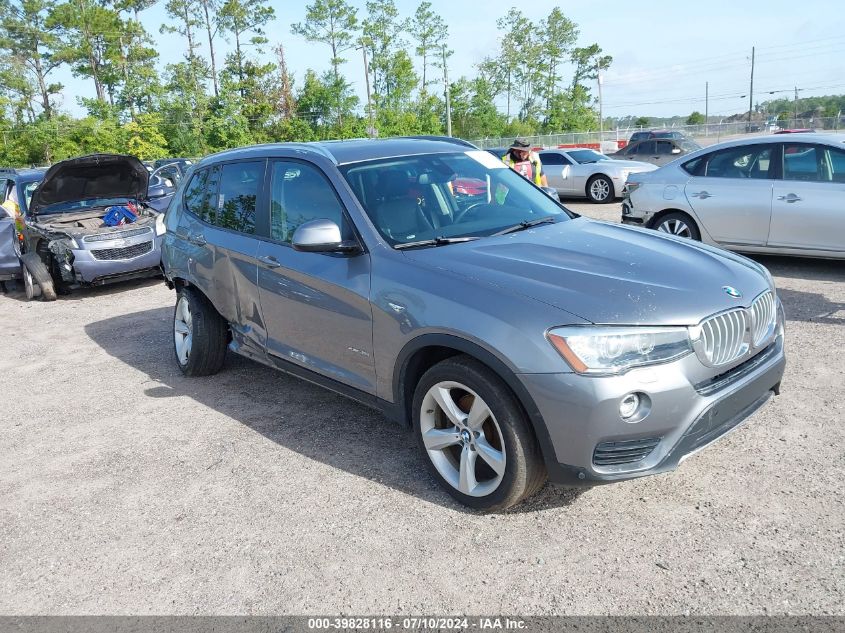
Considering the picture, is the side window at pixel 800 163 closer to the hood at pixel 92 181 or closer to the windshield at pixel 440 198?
the windshield at pixel 440 198

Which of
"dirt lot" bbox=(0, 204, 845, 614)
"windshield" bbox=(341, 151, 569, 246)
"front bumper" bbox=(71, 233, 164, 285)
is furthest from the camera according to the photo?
"front bumper" bbox=(71, 233, 164, 285)

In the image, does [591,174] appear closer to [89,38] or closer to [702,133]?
[702,133]

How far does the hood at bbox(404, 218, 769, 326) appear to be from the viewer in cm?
298

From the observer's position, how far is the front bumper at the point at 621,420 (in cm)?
282

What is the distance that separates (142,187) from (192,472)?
7.35 metres

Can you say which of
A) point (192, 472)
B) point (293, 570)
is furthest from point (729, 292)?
point (192, 472)

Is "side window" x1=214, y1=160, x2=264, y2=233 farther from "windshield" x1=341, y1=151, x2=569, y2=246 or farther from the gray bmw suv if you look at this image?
"windshield" x1=341, y1=151, x2=569, y2=246

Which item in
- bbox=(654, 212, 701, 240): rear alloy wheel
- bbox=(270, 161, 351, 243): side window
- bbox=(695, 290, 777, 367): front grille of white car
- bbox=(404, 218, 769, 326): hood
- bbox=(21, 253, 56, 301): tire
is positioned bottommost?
bbox=(21, 253, 56, 301): tire

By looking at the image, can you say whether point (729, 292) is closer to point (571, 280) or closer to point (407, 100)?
point (571, 280)

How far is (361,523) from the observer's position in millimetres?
3371

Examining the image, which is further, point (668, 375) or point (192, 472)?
point (192, 472)

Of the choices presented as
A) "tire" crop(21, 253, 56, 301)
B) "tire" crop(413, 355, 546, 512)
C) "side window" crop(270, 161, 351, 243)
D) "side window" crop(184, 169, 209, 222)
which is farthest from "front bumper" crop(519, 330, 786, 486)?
"tire" crop(21, 253, 56, 301)

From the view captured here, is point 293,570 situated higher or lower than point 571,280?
lower

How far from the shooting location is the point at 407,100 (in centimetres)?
5584
